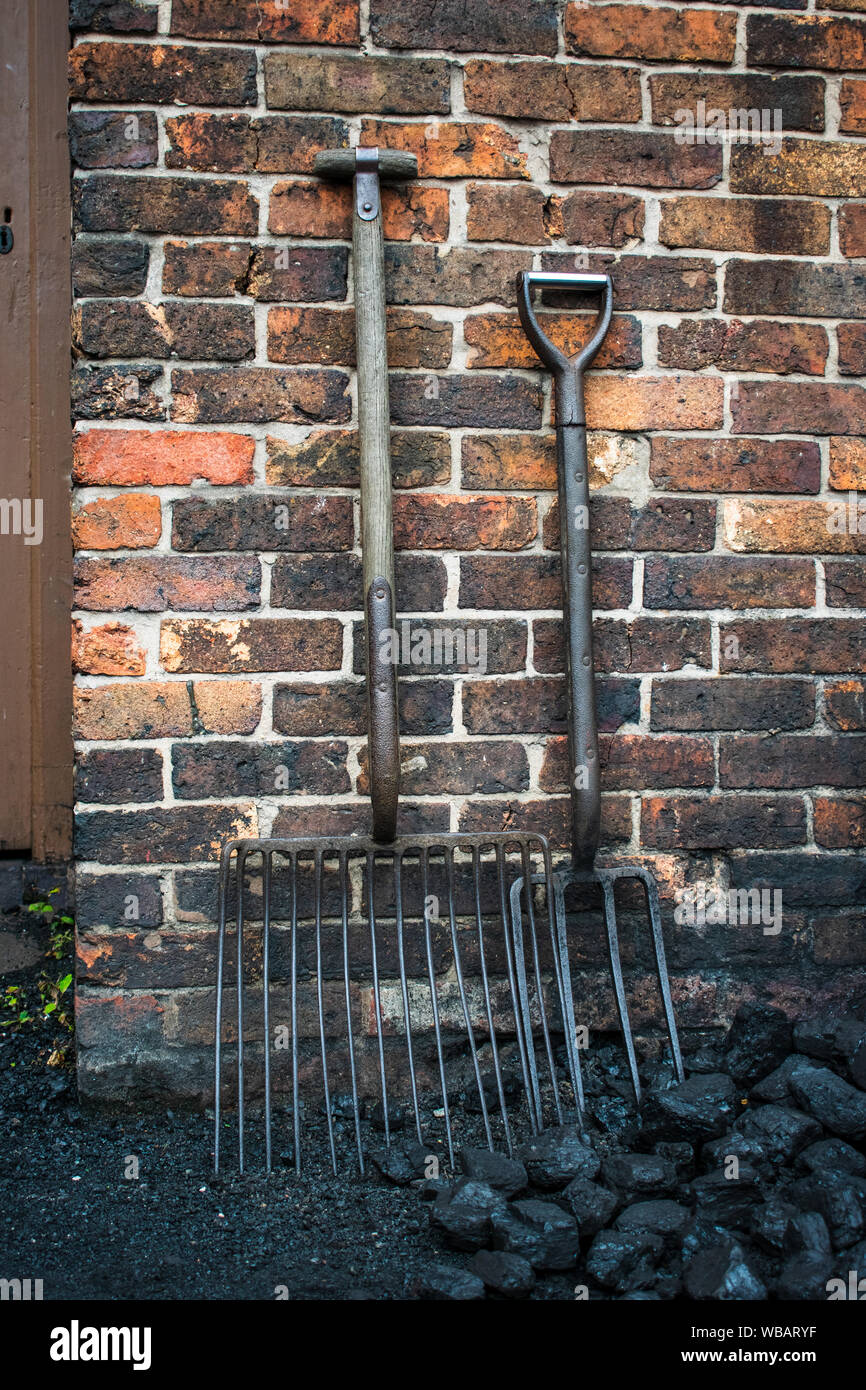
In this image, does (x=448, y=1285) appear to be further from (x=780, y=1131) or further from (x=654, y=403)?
(x=654, y=403)

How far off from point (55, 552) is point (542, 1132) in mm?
1645

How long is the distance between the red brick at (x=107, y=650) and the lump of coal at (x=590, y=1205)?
1.18 meters

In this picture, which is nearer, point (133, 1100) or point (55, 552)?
point (133, 1100)

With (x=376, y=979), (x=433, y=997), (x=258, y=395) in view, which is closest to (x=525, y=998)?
(x=433, y=997)

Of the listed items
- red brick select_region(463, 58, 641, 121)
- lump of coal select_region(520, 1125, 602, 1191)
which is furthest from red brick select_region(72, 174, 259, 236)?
lump of coal select_region(520, 1125, 602, 1191)

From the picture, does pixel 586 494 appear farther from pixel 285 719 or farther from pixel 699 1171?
pixel 699 1171

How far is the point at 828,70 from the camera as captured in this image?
200cm

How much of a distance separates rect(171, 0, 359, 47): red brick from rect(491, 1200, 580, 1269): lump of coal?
205cm

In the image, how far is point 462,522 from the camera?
197 cm

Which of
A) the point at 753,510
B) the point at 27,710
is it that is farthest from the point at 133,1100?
the point at 753,510

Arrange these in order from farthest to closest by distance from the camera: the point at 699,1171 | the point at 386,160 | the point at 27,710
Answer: the point at 27,710
the point at 386,160
the point at 699,1171

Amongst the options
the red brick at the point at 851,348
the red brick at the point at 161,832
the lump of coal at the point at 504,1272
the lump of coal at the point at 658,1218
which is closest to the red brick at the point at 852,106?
the red brick at the point at 851,348

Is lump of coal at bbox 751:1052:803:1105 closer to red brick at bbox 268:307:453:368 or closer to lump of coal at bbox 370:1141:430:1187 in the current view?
lump of coal at bbox 370:1141:430:1187

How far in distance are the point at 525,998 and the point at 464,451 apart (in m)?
1.04
